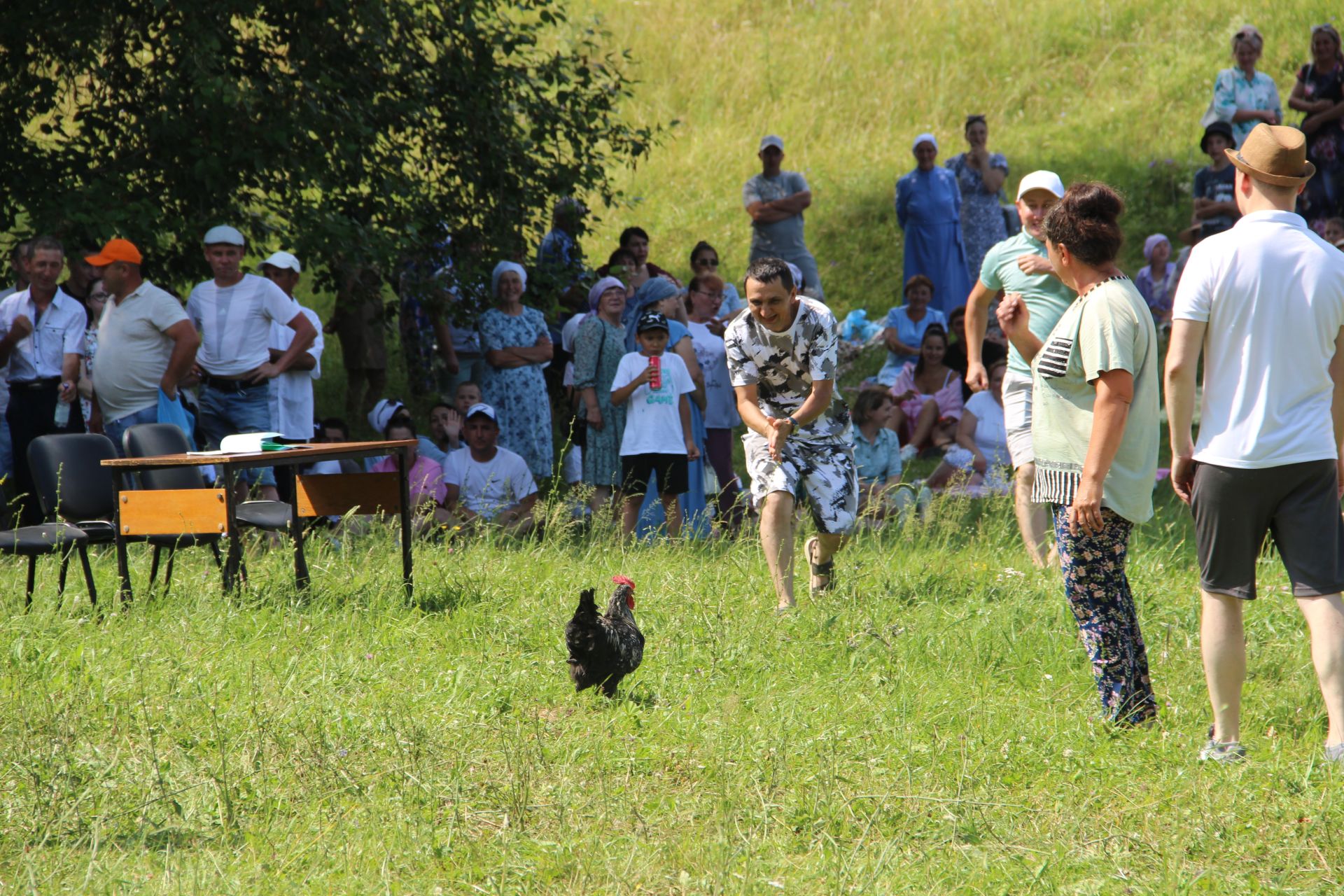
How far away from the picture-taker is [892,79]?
21.9 metres

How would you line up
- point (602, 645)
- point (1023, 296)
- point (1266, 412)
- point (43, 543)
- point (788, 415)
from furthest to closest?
point (1023, 296), point (788, 415), point (43, 543), point (602, 645), point (1266, 412)

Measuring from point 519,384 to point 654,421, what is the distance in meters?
1.62

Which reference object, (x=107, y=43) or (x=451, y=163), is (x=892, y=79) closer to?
(x=451, y=163)

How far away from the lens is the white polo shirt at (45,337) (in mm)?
8297

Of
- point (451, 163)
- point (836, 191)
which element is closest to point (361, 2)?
point (451, 163)

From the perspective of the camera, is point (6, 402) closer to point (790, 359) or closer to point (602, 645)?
point (790, 359)

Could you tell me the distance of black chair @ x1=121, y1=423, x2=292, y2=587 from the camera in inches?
255

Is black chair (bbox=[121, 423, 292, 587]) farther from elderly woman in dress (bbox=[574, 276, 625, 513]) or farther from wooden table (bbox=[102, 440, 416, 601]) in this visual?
elderly woman in dress (bbox=[574, 276, 625, 513])

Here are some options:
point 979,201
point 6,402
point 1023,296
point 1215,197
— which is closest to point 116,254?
point 6,402

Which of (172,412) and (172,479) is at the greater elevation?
(172,412)

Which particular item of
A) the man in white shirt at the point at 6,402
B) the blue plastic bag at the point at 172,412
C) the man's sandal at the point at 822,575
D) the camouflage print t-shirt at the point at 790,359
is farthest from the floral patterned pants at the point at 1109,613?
the man in white shirt at the point at 6,402

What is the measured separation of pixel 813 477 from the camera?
622 cm

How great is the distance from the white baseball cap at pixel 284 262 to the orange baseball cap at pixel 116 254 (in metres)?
1.48

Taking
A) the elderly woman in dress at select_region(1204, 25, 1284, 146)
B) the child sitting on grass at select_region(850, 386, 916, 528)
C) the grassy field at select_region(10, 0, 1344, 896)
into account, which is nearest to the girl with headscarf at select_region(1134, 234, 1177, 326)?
the elderly woman in dress at select_region(1204, 25, 1284, 146)
